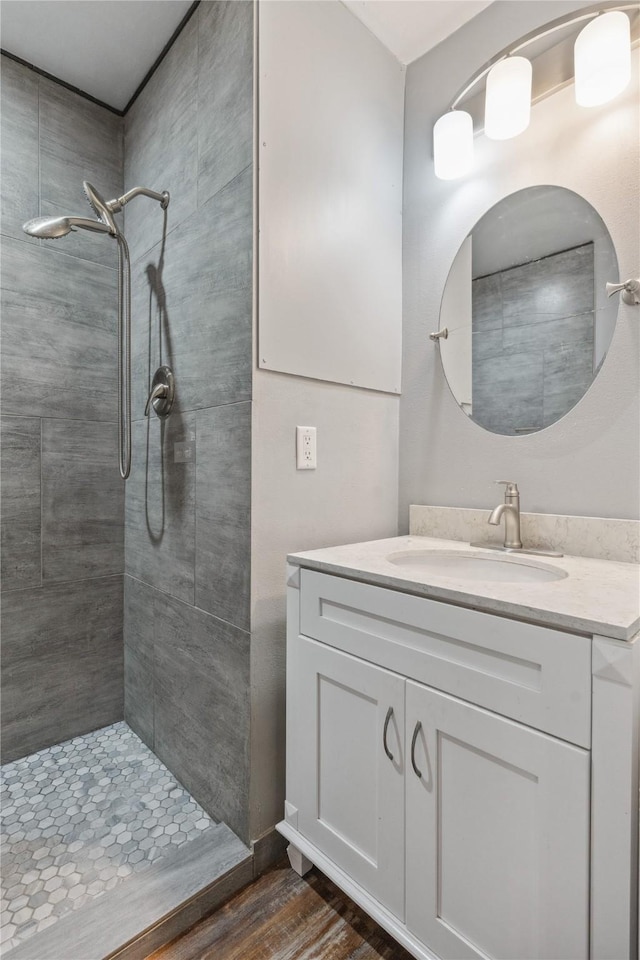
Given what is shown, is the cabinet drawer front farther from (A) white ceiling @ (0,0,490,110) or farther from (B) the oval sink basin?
(A) white ceiling @ (0,0,490,110)

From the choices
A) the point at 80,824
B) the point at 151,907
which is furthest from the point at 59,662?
the point at 151,907

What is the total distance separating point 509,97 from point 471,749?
5.25 ft

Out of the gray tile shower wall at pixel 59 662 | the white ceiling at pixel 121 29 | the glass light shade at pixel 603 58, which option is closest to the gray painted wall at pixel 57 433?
the gray tile shower wall at pixel 59 662

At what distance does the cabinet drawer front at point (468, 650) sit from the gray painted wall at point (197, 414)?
0.30 m

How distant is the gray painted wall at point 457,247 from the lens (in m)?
1.15

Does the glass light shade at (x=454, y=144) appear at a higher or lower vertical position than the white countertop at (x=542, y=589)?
higher

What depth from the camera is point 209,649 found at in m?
1.37

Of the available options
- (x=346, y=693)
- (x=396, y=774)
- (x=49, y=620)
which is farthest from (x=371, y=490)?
(x=49, y=620)

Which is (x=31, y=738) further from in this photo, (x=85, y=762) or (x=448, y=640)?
(x=448, y=640)

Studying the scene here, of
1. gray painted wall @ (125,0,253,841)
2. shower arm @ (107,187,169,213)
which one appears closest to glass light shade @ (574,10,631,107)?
gray painted wall @ (125,0,253,841)

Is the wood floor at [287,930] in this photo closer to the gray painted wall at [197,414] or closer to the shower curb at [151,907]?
the shower curb at [151,907]

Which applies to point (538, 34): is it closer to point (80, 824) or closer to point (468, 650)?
point (468, 650)

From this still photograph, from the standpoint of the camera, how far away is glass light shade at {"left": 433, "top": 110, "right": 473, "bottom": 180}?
4.63 feet

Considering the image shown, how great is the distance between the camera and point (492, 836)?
2.59 ft
